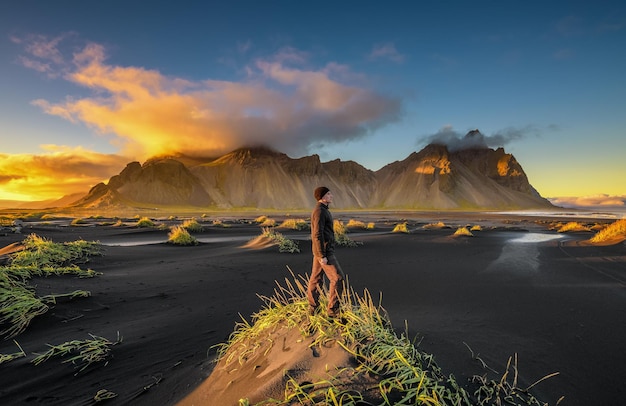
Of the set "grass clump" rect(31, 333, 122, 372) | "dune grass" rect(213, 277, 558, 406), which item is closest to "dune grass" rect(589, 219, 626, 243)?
"dune grass" rect(213, 277, 558, 406)

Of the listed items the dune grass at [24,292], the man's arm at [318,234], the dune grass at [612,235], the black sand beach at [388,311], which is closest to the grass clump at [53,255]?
the dune grass at [24,292]

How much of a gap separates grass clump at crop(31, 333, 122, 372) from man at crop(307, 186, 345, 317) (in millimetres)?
3166

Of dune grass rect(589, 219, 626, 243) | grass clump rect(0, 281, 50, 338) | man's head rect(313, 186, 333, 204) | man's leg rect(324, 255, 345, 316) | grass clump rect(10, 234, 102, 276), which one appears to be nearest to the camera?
man's leg rect(324, 255, 345, 316)

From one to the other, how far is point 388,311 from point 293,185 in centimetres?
15501

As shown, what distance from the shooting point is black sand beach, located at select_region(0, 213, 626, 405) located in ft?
13.6

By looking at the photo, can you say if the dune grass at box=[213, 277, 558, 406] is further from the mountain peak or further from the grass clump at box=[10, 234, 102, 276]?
the mountain peak

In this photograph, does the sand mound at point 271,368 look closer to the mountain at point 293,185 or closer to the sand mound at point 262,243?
the sand mound at point 262,243

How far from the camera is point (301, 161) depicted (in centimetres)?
17462

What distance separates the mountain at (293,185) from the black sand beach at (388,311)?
422 feet

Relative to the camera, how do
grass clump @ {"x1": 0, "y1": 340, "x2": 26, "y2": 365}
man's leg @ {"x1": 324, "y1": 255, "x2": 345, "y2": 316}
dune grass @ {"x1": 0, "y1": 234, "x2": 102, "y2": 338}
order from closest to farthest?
man's leg @ {"x1": 324, "y1": 255, "x2": 345, "y2": 316} < grass clump @ {"x1": 0, "y1": 340, "x2": 26, "y2": 365} < dune grass @ {"x1": 0, "y1": 234, "x2": 102, "y2": 338}

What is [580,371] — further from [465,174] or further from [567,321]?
[465,174]

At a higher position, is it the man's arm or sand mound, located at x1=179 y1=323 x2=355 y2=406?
the man's arm

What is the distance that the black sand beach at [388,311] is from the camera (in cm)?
416

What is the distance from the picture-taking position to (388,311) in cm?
726
